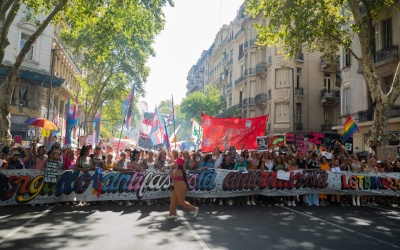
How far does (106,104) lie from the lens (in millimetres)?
45562

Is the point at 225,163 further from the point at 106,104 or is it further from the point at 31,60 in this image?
the point at 106,104

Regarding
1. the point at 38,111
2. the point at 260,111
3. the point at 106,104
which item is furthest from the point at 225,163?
the point at 106,104

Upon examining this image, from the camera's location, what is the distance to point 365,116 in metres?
23.3

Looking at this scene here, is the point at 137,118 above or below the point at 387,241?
above

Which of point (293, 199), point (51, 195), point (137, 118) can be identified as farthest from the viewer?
point (137, 118)

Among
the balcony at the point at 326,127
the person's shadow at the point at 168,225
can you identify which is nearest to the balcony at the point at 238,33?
the balcony at the point at 326,127

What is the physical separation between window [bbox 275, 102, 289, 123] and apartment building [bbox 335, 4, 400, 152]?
887 cm

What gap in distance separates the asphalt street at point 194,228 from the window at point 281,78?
26912 millimetres

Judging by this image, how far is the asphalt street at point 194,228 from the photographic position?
578 cm

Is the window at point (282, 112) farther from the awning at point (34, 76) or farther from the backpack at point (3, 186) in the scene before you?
the backpack at point (3, 186)

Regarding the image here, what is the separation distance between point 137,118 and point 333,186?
273 feet

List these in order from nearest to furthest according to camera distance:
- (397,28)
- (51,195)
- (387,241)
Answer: (387,241) → (51,195) → (397,28)

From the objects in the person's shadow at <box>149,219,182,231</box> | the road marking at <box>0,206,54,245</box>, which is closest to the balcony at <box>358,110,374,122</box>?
the person's shadow at <box>149,219,182,231</box>

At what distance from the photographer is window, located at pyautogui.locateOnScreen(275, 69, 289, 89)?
3566 centimetres
